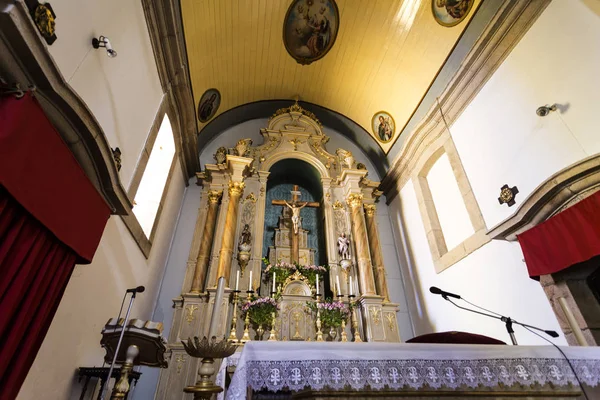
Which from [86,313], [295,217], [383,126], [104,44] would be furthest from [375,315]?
[104,44]

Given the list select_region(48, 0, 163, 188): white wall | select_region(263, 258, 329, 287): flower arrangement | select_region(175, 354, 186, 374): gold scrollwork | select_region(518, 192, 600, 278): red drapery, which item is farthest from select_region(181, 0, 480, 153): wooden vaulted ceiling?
select_region(175, 354, 186, 374): gold scrollwork

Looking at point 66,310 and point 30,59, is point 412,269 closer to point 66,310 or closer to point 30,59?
point 66,310

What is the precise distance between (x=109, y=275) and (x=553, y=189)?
16.7 ft

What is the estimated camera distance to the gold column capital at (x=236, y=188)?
6.77 metres

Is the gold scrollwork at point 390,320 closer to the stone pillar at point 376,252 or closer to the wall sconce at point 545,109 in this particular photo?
the stone pillar at point 376,252

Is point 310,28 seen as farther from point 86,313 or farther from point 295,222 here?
point 86,313

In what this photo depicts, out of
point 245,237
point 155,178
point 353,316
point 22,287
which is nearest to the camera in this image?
point 22,287

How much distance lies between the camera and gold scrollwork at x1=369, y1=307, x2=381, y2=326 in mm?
5750

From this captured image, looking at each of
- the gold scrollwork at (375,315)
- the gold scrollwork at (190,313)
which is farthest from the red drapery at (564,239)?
the gold scrollwork at (190,313)

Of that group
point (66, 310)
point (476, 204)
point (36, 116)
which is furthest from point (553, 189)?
point (66, 310)

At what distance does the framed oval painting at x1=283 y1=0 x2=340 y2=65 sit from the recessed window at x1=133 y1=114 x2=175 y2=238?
3459 millimetres

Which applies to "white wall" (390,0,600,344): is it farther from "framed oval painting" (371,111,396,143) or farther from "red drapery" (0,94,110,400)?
"red drapery" (0,94,110,400)

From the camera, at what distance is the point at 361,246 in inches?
261

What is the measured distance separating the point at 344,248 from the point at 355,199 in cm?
122
